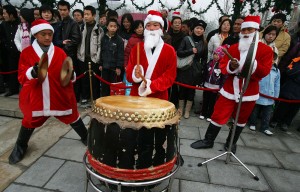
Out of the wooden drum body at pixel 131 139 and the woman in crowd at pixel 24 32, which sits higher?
the woman in crowd at pixel 24 32

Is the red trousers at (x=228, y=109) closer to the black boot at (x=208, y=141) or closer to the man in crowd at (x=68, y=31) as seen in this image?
the black boot at (x=208, y=141)

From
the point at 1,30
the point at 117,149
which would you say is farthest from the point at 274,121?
the point at 1,30

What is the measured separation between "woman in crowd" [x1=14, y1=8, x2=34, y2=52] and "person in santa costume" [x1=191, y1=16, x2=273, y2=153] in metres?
4.06

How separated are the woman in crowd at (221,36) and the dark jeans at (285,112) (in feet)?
5.68

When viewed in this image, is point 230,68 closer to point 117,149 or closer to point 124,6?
point 117,149

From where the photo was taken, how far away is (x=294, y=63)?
14.4 ft

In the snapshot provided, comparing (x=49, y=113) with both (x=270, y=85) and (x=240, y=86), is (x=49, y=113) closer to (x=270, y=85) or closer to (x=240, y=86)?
(x=240, y=86)

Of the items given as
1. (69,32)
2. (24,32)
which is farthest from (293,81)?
(24,32)

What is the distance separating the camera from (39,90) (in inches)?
109

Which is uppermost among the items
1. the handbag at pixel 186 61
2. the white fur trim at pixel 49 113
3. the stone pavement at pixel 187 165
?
the handbag at pixel 186 61

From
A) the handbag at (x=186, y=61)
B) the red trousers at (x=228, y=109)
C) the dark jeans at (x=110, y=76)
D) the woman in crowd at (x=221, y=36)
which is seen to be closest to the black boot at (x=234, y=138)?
the red trousers at (x=228, y=109)

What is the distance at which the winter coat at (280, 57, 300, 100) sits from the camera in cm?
433

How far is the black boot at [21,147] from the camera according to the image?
9.48ft

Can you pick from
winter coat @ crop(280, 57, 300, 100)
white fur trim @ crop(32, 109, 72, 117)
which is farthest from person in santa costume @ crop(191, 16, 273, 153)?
white fur trim @ crop(32, 109, 72, 117)
